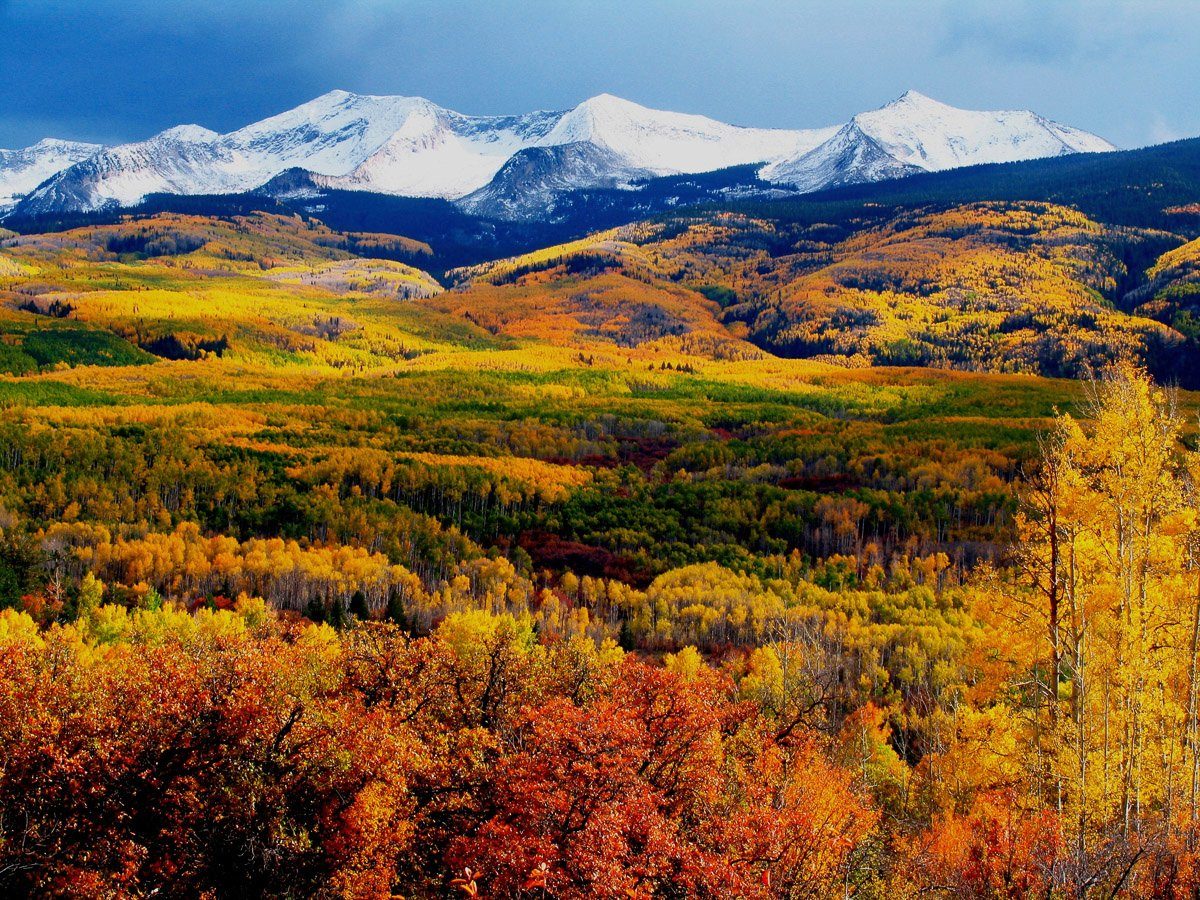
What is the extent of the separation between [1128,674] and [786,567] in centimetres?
8672

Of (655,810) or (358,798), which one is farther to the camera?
(358,798)

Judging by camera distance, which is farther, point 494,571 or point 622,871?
point 494,571

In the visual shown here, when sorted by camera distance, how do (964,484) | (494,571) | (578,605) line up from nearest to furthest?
(578,605)
(494,571)
(964,484)

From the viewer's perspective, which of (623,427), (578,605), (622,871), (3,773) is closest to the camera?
(622,871)

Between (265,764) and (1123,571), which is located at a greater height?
(1123,571)

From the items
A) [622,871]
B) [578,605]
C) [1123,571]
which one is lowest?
[578,605]

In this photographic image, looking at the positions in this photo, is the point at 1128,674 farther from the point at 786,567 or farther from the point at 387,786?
the point at 786,567

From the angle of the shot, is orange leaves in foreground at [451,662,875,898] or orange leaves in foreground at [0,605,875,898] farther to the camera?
orange leaves in foreground at [0,605,875,898]

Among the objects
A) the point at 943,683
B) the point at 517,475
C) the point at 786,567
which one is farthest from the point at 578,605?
the point at 517,475

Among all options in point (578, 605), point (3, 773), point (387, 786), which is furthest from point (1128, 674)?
point (578, 605)

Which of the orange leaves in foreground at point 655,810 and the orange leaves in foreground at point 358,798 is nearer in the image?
the orange leaves in foreground at point 655,810

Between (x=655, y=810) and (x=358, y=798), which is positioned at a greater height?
(x=358, y=798)

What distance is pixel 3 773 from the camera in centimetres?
2988

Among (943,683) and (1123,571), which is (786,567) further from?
(1123,571)
